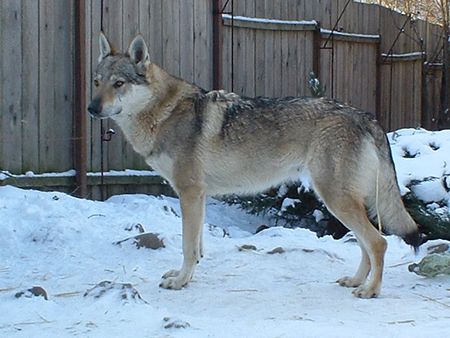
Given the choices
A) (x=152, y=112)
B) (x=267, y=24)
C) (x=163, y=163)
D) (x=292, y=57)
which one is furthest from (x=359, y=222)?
(x=292, y=57)

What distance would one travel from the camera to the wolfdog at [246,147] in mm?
4832

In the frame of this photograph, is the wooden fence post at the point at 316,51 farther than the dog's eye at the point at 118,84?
Yes

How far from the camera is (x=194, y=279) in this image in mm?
5062

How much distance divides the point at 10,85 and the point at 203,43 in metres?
2.58

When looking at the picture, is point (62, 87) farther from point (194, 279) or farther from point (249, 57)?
point (194, 279)

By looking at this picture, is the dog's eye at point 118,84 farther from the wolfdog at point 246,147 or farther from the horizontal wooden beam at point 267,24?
the horizontal wooden beam at point 267,24

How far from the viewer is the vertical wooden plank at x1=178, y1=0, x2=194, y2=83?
8.65 metres

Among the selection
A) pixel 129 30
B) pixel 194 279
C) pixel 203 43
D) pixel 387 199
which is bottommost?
pixel 194 279

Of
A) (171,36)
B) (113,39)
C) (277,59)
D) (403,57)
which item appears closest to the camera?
(113,39)

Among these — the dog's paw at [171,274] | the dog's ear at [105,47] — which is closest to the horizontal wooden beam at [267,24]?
the dog's ear at [105,47]

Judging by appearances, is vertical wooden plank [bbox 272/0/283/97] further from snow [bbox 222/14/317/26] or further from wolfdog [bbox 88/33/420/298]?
wolfdog [bbox 88/33/420/298]

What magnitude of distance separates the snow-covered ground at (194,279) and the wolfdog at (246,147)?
0.29 meters

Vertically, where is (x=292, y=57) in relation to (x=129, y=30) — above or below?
below

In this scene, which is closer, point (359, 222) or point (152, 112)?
point (359, 222)
